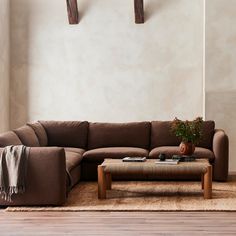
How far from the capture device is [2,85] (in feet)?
27.1

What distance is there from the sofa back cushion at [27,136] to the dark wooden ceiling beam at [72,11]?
2.04m

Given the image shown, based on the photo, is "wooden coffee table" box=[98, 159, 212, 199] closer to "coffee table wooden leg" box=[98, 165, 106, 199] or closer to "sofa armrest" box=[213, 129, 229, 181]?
"coffee table wooden leg" box=[98, 165, 106, 199]

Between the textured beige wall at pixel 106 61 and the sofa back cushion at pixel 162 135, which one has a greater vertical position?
the textured beige wall at pixel 106 61

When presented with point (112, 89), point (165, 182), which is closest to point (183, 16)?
point (112, 89)

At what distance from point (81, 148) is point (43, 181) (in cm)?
218

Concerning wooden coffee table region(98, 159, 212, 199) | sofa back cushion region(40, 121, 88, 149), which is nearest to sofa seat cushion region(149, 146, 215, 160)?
wooden coffee table region(98, 159, 212, 199)

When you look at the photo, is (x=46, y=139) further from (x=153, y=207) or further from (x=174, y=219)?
(x=174, y=219)

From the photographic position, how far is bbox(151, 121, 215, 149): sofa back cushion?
7.55 m

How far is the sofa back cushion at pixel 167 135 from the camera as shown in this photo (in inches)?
297

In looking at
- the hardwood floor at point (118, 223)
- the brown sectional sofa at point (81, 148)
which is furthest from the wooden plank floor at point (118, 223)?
the brown sectional sofa at point (81, 148)

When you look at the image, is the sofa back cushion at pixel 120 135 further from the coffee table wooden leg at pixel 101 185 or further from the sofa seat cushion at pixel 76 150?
the coffee table wooden leg at pixel 101 185

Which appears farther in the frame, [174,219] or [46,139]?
[46,139]

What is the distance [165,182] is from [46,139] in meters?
1.72

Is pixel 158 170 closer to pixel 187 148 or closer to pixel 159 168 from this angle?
pixel 159 168
